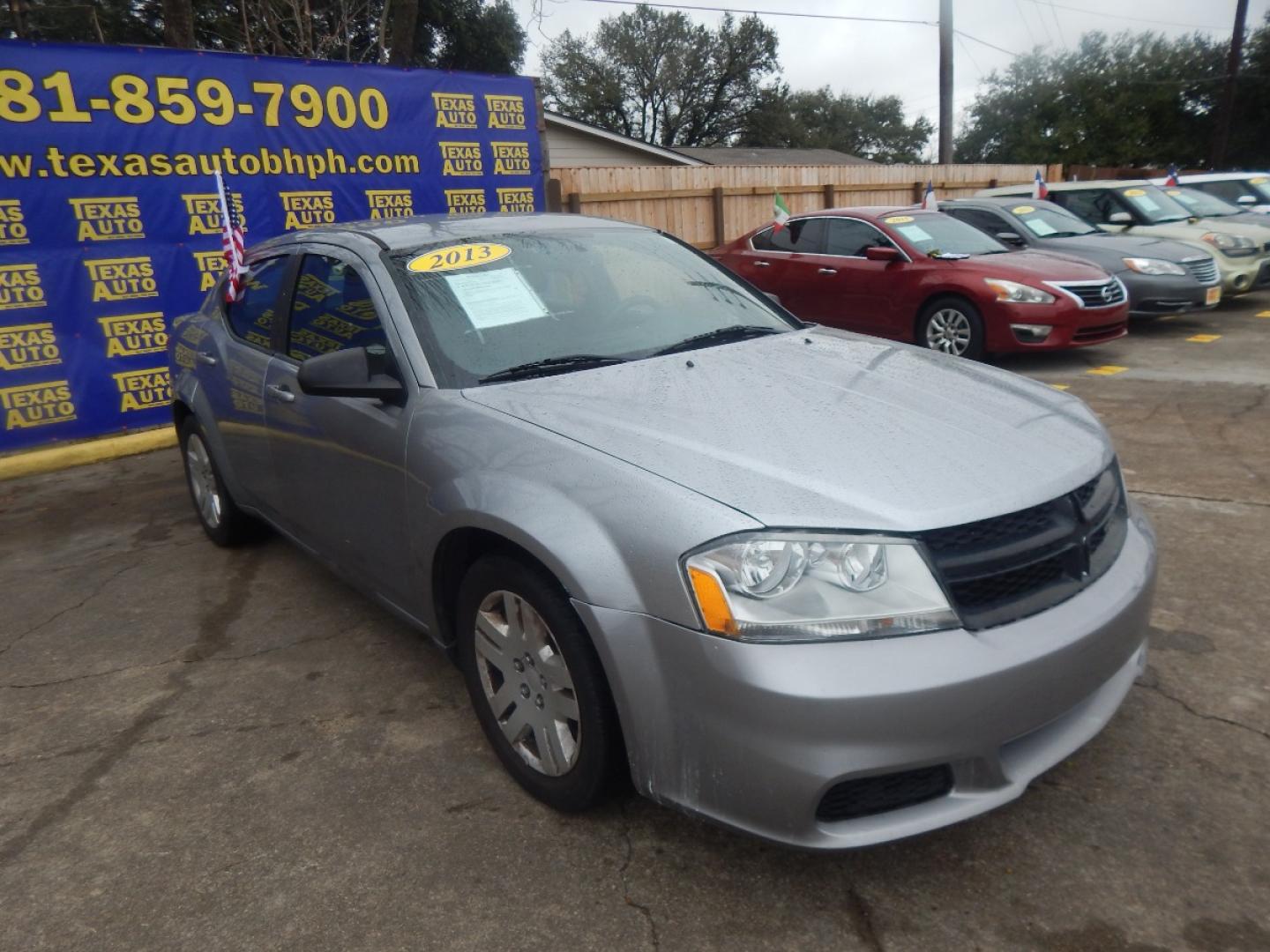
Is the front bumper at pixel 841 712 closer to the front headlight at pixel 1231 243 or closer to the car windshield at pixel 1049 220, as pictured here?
the car windshield at pixel 1049 220

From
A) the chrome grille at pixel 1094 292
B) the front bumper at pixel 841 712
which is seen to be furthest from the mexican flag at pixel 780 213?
the front bumper at pixel 841 712

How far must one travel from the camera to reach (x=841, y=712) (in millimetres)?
1822

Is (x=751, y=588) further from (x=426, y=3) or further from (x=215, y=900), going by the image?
(x=426, y=3)

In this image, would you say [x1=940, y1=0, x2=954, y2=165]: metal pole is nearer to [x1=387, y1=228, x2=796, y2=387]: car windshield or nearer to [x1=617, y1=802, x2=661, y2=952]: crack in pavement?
[x1=387, y1=228, x2=796, y2=387]: car windshield

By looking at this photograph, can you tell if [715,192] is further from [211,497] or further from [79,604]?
[79,604]

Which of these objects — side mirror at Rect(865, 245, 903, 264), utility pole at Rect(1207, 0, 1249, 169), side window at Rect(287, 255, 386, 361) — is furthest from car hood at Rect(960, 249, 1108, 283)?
utility pole at Rect(1207, 0, 1249, 169)

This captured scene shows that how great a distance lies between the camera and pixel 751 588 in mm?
1913

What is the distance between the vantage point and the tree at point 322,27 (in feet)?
50.9

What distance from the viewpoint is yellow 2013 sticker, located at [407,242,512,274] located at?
3.11 meters

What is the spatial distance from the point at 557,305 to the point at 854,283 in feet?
20.0

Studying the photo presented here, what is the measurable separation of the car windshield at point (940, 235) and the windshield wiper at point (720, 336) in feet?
18.0

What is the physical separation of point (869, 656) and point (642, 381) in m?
1.16

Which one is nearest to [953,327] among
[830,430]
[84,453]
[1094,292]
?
[1094,292]

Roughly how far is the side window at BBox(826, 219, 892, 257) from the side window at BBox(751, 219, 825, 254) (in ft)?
0.36
